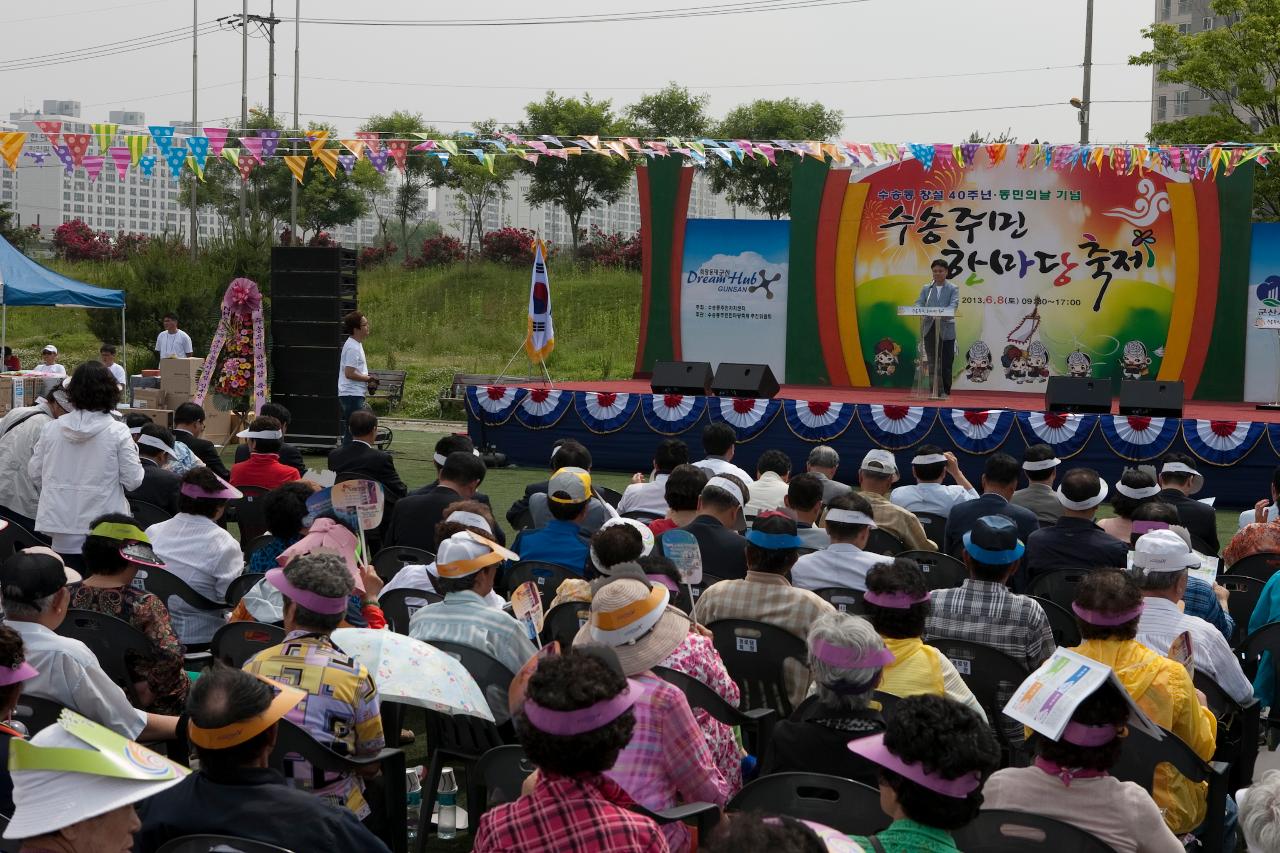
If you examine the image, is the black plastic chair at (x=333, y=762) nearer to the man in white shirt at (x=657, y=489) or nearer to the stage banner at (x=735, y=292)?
the man in white shirt at (x=657, y=489)

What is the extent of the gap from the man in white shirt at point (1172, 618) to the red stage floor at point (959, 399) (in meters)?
8.66

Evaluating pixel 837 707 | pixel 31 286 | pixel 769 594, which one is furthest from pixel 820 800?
pixel 31 286

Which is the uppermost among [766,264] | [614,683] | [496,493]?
[766,264]

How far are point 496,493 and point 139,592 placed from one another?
7081 millimetres

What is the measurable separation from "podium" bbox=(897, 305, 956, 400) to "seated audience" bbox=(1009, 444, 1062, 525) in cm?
607

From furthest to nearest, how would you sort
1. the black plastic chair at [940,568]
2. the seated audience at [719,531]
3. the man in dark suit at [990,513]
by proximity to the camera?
the man in dark suit at [990,513] → the black plastic chair at [940,568] → the seated audience at [719,531]

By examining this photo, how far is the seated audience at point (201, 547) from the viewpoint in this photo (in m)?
4.76

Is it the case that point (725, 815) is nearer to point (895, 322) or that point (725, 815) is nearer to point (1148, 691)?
point (1148, 691)

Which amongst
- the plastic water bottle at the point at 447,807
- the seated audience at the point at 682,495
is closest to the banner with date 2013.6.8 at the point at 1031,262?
the seated audience at the point at 682,495

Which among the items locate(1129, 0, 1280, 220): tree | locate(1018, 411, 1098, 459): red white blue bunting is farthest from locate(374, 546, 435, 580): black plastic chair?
locate(1129, 0, 1280, 220): tree

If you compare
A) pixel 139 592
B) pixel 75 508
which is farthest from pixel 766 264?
pixel 139 592

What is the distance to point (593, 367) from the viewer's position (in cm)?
2531

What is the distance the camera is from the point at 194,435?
7637mm

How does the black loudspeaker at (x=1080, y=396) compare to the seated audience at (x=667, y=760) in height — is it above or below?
above
